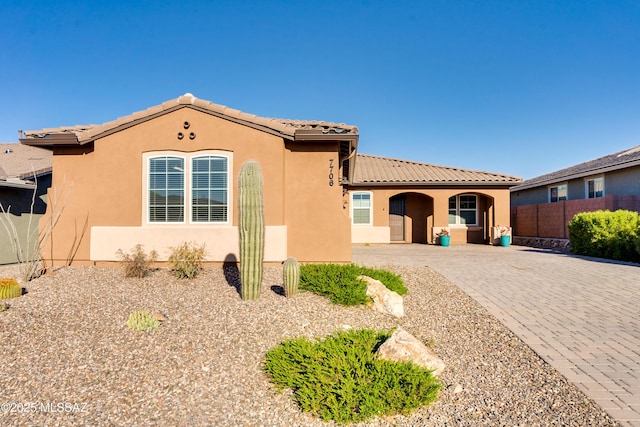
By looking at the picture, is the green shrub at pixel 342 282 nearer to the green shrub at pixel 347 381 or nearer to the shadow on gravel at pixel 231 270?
the shadow on gravel at pixel 231 270

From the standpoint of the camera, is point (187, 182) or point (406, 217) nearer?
point (187, 182)

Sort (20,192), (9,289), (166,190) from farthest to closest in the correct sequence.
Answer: (20,192)
(166,190)
(9,289)

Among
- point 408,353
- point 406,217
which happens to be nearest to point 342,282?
point 408,353

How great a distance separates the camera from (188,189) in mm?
10094

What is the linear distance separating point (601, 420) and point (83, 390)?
5.11 meters

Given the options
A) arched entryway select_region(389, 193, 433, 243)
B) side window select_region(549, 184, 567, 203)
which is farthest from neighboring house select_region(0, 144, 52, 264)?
side window select_region(549, 184, 567, 203)

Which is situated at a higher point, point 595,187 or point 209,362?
point 595,187

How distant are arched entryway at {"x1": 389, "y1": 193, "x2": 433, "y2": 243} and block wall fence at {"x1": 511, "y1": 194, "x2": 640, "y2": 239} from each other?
7370 millimetres

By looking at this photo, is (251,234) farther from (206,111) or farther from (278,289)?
(206,111)

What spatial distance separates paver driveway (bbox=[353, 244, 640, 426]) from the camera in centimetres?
407

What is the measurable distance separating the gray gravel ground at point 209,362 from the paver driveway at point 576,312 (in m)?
0.30

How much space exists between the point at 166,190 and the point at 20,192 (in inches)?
363

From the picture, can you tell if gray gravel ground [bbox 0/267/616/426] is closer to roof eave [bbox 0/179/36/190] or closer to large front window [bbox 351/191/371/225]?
roof eave [bbox 0/179/36/190]

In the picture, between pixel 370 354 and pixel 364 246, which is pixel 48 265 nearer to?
pixel 370 354
